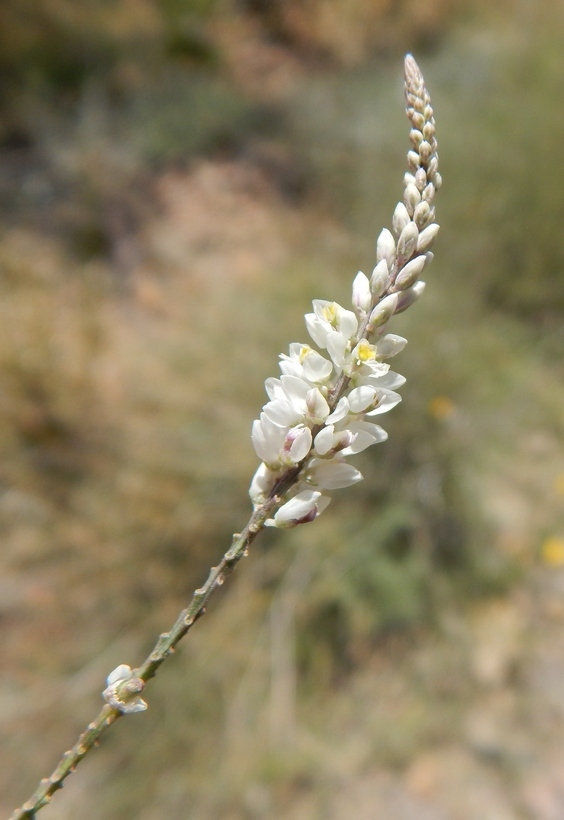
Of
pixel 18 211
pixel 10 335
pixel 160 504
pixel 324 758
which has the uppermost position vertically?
pixel 18 211

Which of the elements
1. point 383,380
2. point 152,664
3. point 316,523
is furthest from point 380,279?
point 316,523

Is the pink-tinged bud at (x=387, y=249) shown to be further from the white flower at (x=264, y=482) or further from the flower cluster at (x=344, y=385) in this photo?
the white flower at (x=264, y=482)

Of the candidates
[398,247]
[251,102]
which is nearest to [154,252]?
[251,102]

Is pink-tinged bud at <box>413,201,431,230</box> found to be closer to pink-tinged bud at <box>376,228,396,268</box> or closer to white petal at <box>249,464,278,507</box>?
Result: pink-tinged bud at <box>376,228,396,268</box>

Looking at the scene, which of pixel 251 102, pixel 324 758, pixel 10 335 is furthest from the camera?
pixel 251 102

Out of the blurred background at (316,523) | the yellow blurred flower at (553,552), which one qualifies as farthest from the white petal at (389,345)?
the yellow blurred flower at (553,552)

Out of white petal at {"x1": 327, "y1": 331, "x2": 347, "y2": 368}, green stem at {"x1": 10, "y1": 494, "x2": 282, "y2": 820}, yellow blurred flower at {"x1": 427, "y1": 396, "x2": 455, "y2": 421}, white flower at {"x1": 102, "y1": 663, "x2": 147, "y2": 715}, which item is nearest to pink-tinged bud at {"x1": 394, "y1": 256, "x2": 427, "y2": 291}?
white petal at {"x1": 327, "y1": 331, "x2": 347, "y2": 368}

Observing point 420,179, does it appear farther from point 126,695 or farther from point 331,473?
point 126,695

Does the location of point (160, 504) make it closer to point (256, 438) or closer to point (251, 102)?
point (256, 438)
